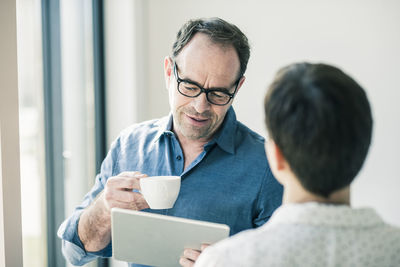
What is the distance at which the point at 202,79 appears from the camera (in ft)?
4.57

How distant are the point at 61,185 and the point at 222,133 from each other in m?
1.08

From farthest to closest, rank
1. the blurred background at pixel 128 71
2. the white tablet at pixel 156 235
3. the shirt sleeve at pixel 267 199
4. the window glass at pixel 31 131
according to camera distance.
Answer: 1. the blurred background at pixel 128 71
2. the window glass at pixel 31 131
3. the shirt sleeve at pixel 267 199
4. the white tablet at pixel 156 235

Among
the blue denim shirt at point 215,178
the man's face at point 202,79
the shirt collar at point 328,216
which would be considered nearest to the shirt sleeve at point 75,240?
the blue denim shirt at point 215,178

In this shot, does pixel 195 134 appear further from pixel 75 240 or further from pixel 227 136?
pixel 75 240

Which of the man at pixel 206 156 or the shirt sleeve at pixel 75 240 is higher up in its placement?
the man at pixel 206 156

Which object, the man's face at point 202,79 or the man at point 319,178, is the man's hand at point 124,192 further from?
the man at point 319,178

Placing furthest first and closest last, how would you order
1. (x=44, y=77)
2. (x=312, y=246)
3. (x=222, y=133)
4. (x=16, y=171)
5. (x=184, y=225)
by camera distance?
(x=44, y=77), (x=222, y=133), (x=16, y=171), (x=184, y=225), (x=312, y=246)

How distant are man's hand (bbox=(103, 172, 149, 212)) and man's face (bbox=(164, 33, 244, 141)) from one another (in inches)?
13.6

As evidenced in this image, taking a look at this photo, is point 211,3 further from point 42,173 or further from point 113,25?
point 42,173

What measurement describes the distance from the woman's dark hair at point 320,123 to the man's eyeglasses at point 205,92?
658 millimetres

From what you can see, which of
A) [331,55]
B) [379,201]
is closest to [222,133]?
[331,55]

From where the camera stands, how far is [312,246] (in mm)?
675

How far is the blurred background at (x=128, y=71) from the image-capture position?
1.95m

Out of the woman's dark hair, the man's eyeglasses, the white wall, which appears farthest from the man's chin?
the white wall
